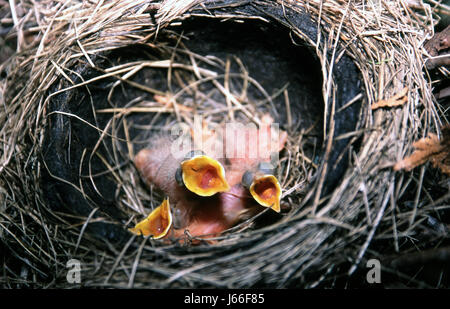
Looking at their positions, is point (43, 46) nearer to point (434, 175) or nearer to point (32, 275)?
point (32, 275)

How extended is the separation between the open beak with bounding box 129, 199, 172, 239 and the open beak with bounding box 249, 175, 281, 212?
0.37m

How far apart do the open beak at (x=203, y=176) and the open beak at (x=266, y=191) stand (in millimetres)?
125

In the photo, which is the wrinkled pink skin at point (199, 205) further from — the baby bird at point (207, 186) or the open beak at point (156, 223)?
the open beak at point (156, 223)

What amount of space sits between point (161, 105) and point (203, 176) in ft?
2.27

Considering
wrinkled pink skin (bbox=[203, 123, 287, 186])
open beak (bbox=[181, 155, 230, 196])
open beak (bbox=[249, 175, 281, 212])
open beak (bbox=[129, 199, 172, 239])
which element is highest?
wrinkled pink skin (bbox=[203, 123, 287, 186])

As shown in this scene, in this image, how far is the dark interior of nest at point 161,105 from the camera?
4.29 ft

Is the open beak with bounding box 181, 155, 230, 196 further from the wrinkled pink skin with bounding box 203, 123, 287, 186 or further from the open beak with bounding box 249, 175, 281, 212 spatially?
the wrinkled pink skin with bounding box 203, 123, 287, 186

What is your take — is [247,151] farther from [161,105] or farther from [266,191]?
[161,105]

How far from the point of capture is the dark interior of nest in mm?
1308

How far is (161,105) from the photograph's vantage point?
1.83 metres

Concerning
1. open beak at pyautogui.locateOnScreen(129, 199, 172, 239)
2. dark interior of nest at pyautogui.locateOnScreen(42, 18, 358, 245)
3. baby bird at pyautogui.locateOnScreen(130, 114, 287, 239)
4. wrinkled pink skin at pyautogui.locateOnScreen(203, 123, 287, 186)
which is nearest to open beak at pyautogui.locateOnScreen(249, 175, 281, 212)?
baby bird at pyautogui.locateOnScreen(130, 114, 287, 239)

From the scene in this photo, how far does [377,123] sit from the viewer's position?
1.13m

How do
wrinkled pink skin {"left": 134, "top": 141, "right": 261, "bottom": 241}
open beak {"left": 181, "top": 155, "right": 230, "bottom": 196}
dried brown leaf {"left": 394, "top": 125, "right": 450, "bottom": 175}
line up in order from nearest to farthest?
dried brown leaf {"left": 394, "top": 125, "right": 450, "bottom": 175} → open beak {"left": 181, "top": 155, "right": 230, "bottom": 196} → wrinkled pink skin {"left": 134, "top": 141, "right": 261, "bottom": 241}
